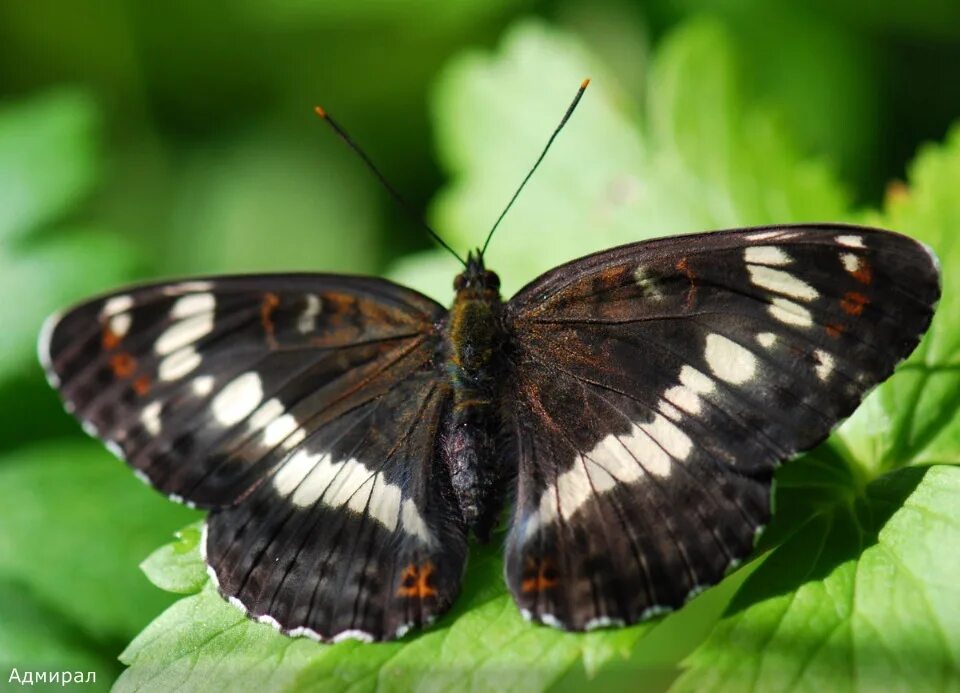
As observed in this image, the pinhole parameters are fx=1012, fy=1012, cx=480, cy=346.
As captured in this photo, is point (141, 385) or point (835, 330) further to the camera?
point (141, 385)

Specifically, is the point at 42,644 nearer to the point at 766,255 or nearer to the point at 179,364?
the point at 179,364

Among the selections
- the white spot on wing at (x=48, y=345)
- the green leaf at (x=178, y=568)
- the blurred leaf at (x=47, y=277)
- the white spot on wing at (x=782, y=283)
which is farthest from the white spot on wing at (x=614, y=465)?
the blurred leaf at (x=47, y=277)

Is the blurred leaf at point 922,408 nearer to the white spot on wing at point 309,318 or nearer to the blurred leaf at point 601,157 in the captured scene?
the blurred leaf at point 601,157

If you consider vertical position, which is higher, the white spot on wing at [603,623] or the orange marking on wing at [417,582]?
the orange marking on wing at [417,582]

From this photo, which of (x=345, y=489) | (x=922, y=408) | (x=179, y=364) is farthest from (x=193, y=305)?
(x=922, y=408)

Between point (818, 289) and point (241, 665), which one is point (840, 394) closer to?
point (818, 289)

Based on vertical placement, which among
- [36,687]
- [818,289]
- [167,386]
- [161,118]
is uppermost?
[161,118]

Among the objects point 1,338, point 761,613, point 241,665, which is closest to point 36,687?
point 241,665
